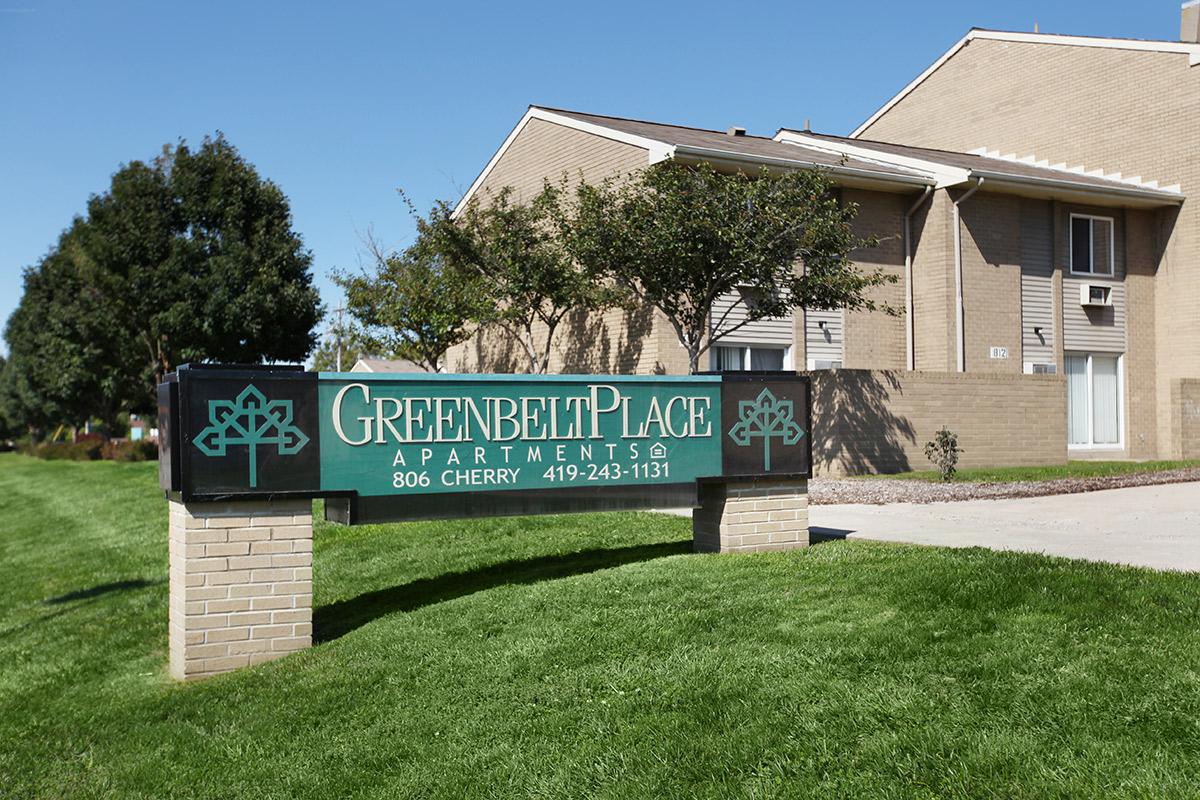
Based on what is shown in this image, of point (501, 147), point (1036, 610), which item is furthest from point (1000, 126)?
point (1036, 610)

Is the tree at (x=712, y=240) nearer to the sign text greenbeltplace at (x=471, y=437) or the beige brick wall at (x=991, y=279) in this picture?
the beige brick wall at (x=991, y=279)

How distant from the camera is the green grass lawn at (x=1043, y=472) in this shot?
60.6 feet

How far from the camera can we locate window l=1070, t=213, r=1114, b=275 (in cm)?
2558

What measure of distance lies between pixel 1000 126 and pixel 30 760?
2844cm

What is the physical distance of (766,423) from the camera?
9.27m

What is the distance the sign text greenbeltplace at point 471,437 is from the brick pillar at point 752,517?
0.15m

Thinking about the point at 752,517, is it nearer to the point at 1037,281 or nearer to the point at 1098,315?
the point at 1037,281

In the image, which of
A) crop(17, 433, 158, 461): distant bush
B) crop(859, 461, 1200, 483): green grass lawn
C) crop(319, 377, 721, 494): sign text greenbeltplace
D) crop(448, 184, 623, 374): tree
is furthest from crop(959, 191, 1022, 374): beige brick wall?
crop(17, 433, 158, 461): distant bush

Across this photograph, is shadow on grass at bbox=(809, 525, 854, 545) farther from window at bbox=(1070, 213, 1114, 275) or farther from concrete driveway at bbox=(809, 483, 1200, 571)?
window at bbox=(1070, 213, 1114, 275)

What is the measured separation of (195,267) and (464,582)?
2548cm

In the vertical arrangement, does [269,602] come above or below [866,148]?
below

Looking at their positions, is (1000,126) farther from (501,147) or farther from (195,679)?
(195,679)

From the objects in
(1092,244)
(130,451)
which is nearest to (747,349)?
(1092,244)

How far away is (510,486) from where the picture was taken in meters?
8.43
